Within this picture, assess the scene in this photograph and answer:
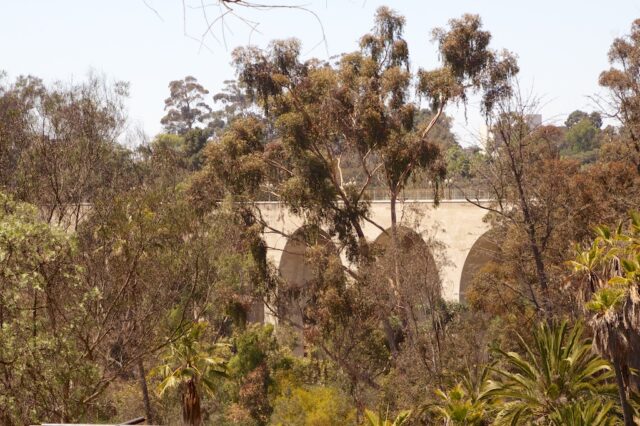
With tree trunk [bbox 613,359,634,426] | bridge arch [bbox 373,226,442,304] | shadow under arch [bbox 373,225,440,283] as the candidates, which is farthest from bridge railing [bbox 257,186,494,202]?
tree trunk [bbox 613,359,634,426]

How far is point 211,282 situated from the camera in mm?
19656

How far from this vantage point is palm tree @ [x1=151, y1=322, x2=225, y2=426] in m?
15.6

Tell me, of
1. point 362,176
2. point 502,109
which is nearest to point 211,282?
point 502,109

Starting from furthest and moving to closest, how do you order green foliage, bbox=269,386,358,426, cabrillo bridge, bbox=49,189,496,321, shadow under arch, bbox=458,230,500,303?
1. shadow under arch, bbox=458,230,500,303
2. cabrillo bridge, bbox=49,189,496,321
3. green foliage, bbox=269,386,358,426

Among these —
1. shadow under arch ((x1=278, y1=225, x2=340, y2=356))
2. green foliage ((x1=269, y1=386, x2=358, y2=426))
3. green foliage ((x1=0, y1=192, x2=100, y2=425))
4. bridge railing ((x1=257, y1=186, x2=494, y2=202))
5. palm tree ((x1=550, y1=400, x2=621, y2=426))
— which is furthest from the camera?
bridge railing ((x1=257, y1=186, x2=494, y2=202))

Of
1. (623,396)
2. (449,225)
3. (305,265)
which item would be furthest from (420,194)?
(623,396)

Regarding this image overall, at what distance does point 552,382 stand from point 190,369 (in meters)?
6.44

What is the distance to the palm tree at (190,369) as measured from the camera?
15.6 m

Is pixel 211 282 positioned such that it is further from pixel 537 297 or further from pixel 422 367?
pixel 537 297

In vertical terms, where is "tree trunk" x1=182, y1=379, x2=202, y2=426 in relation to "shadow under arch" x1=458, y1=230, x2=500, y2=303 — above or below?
below

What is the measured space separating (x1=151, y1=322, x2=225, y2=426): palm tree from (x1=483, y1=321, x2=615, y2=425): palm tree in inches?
205

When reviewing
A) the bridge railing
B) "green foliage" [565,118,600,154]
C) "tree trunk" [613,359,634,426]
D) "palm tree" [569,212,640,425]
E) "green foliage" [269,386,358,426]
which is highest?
"green foliage" [565,118,600,154]

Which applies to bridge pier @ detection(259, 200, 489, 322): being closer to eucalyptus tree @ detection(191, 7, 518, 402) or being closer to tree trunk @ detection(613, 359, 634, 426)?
eucalyptus tree @ detection(191, 7, 518, 402)

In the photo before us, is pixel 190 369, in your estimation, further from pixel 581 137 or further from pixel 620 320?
pixel 581 137
